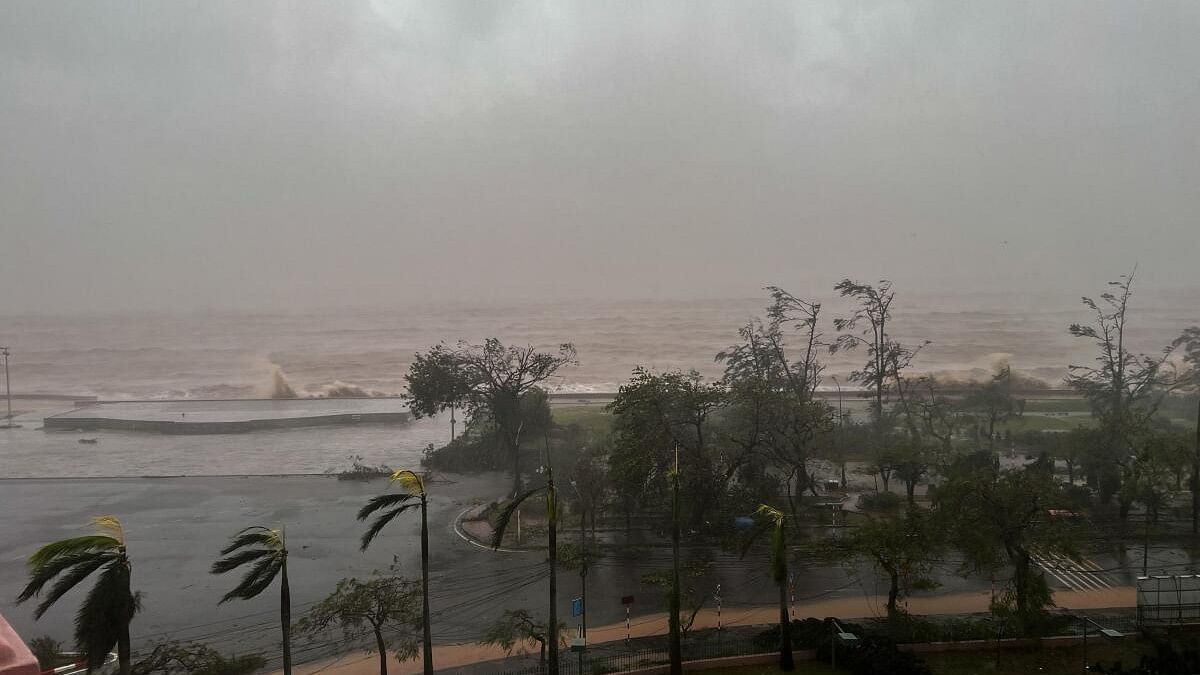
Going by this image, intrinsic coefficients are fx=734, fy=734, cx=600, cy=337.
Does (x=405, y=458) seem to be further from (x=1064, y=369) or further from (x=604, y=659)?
(x=1064, y=369)

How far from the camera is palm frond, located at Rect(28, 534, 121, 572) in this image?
5.92 m

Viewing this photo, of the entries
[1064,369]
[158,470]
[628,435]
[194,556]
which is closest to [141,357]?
[158,470]

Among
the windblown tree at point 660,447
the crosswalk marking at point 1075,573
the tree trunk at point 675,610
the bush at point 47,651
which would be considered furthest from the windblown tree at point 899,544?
the bush at point 47,651

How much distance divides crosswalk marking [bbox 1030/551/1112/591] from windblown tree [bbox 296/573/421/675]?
10553 mm

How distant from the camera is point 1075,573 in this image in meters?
13.8

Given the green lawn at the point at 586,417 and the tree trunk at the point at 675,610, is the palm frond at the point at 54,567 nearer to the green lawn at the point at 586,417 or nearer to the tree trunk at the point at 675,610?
the tree trunk at the point at 675,610

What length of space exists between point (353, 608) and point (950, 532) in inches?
361

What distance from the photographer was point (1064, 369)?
154 feet

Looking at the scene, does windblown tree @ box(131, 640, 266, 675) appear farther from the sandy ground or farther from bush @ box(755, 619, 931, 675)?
bush @ box(755, 619, 931, 675)

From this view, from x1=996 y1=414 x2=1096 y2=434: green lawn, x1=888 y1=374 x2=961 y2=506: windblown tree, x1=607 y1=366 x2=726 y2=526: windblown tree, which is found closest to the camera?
x1=607 y1=366 x2=726 y2=526: windblown tree

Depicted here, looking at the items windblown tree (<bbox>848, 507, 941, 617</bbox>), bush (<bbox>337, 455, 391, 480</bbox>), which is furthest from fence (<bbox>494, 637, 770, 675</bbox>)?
bush (<bbox>337, 455, 391, 480</bbox>)

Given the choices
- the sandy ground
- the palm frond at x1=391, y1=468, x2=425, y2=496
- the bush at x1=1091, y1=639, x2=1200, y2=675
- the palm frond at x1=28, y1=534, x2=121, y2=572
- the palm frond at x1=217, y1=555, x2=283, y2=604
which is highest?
the palm frond at x1=391, y1=468, x2=425, y2=496

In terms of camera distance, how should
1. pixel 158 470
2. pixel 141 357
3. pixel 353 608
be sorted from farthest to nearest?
pixel 141 357 → pixel 158 470 → pixel 353 608

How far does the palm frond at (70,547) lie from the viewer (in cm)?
592
